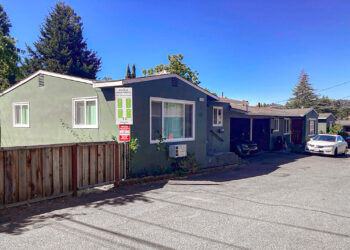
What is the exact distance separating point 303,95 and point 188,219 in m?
64.6

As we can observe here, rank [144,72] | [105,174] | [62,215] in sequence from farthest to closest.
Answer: [144,72], [105,174], [62,215]

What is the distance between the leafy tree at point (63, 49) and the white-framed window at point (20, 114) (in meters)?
17.6

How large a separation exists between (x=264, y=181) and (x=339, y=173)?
428 cm

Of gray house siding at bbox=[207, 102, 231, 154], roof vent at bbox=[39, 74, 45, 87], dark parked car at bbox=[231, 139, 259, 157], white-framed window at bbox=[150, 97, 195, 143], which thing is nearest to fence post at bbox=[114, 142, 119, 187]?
white-framed window at bbox=[150, 97, 195, 143]

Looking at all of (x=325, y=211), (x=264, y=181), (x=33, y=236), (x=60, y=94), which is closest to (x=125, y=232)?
(x=33, y=236)

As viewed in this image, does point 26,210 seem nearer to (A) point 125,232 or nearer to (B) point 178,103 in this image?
(A) point 125,232

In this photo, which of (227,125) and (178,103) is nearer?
(178,103)

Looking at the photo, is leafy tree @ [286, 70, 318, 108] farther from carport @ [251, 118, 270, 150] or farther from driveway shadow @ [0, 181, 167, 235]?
driveway shadow @ [0, 181, 167, 235]

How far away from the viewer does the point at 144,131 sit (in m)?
8.71

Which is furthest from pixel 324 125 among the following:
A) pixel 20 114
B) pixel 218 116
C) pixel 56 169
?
pixel 56 169

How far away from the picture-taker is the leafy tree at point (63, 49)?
97.9 feet

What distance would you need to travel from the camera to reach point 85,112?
972 cm

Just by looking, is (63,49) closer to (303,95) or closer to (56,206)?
(56,206)

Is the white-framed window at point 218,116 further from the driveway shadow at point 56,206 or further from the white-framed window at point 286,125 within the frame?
the white-framed window at point 286,125
